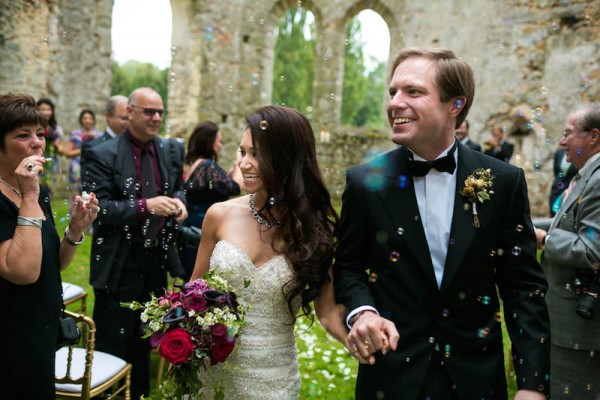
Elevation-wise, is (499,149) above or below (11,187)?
below

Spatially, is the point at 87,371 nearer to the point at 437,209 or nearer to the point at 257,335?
the point at 257,335

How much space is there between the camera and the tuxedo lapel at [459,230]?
2.24 meters

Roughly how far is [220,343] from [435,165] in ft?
3.69

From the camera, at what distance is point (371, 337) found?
79.4 inches

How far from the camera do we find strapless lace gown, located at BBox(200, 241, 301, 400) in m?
2.55

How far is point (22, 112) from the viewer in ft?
8.95

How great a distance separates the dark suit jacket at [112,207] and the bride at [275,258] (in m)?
1.62

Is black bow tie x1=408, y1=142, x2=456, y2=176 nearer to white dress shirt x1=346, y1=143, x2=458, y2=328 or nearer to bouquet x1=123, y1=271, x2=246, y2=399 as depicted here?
white dress shirt x1=346, y1=143, x2=458, y2=328

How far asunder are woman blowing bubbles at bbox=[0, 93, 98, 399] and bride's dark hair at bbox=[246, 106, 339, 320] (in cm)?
102

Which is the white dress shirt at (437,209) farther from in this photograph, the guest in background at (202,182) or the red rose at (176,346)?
the guest in background at (202,182)

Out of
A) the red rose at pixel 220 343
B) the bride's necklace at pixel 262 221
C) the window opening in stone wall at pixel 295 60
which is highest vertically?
the window opening in stone wall at pixel 295 60

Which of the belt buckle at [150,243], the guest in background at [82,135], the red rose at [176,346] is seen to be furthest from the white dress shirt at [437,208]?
the guest in background at [82,135]

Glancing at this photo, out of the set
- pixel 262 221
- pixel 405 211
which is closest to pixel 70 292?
pixel 262 221

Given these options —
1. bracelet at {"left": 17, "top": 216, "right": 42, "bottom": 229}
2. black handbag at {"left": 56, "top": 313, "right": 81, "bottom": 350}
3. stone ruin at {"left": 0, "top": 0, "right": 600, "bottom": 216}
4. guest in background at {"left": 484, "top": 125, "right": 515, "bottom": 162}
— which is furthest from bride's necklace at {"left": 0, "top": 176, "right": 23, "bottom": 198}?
stone ruin at {"left": 0, "top": 0, "right": 600, "bottom": 216}
